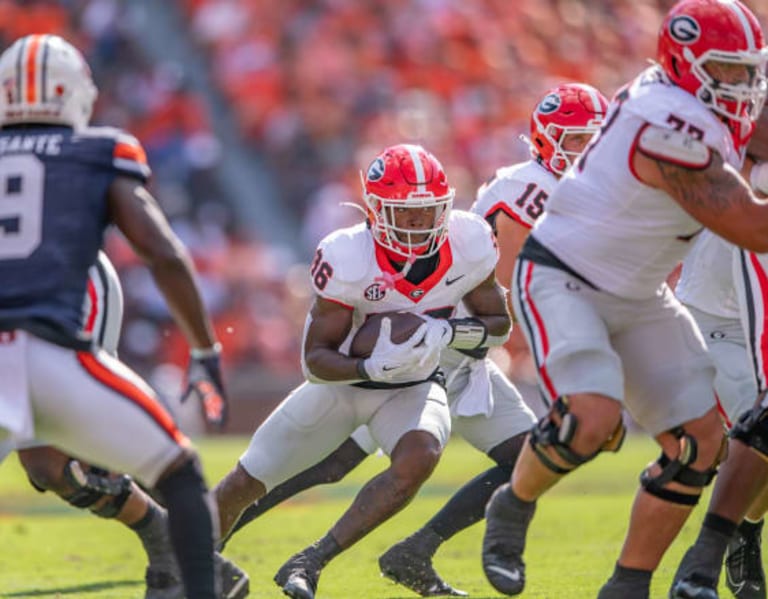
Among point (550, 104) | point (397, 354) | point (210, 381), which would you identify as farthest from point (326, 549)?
point (550, 104)

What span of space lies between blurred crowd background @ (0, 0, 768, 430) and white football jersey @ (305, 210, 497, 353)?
7.94 m

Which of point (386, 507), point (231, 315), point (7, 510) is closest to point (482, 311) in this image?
point (386, 507)

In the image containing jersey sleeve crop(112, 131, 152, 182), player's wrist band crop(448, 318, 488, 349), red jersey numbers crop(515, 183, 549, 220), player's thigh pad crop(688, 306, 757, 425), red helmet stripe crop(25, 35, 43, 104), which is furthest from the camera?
red jersey numbers crop(515, 183, 549, 220)

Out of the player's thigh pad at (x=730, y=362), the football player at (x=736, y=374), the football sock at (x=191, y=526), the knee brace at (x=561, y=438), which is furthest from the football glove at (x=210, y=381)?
the player's thigh pad at (x=730, y=362)

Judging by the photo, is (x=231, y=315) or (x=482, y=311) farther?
(x=231, y=315)

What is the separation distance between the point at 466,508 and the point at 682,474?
1482 millimetres

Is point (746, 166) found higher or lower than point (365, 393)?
higher

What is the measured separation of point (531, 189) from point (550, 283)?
1447 mm

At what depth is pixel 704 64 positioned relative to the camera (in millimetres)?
4598

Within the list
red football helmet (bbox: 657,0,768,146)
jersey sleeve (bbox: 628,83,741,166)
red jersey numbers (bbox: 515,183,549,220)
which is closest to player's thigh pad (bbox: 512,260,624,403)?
jersey sleeve (bbox: 628,83,741,166)

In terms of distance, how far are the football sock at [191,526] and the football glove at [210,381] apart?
18 cm

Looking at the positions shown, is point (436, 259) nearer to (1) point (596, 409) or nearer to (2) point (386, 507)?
(2) point (386, 507)

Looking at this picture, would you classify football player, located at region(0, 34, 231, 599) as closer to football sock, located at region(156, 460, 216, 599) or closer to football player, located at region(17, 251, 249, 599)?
football sock, located at region(156, 460, 216, 599)

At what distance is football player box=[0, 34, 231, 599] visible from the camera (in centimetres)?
405
